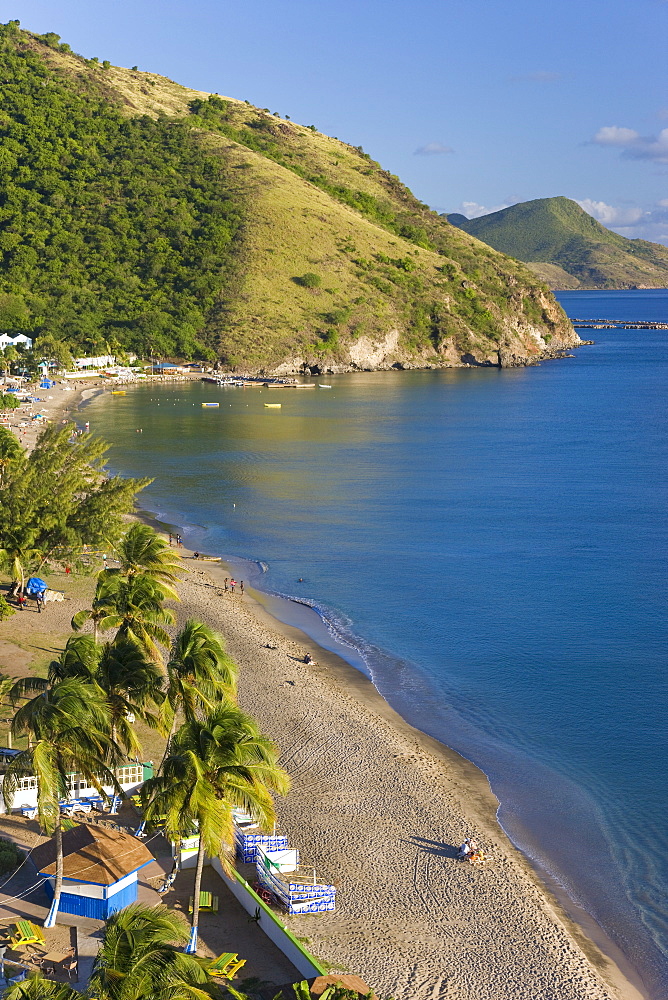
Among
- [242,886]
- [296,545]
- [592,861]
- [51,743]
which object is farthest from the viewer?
[296,545]

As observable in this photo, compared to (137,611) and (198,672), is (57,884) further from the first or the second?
(137,611)

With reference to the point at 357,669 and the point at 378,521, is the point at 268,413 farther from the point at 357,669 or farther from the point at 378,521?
the point at 357,669

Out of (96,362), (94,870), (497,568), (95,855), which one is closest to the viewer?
(94,870)

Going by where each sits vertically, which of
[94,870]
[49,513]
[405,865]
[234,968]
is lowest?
[405,865]

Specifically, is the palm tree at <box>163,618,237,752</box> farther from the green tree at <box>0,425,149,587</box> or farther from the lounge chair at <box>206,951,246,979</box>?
the green tree at <box>0,425,149,587</box>

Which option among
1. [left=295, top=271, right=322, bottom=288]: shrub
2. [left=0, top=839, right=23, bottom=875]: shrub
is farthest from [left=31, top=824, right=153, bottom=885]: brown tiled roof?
[left=295, top=271, right=322, bottom=288]: shrub

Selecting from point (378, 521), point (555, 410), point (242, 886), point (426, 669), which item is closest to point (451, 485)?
point (378, 521)

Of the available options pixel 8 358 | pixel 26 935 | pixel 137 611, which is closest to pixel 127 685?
pixel 137 611
